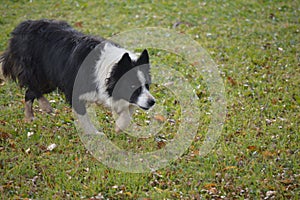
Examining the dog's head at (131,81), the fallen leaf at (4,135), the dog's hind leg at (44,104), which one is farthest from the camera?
the dog's hind leg at (44,104)

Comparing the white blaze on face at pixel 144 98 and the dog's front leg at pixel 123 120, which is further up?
the white blaze on face at pixel 144 98

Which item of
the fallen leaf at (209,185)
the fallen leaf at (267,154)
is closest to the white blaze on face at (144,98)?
the fallen leaf at (209,185)

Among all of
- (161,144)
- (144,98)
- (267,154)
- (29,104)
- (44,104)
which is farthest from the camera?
(44,104)

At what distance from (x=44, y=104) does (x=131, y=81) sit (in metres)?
1.85

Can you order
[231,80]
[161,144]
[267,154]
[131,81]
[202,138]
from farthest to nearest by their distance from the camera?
[231,80] → [202,138] → [161,144] → [267,154] → [131,81]

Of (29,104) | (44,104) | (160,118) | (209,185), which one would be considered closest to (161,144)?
(160,118)

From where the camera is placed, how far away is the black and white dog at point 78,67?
5.01 m

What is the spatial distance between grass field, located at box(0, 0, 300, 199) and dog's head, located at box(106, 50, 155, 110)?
747 millimetres

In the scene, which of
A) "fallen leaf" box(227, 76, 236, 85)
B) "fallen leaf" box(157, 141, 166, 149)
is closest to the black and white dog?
"fallen leaf" box(157, 141, 166, 149)

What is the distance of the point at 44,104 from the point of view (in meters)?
6.09

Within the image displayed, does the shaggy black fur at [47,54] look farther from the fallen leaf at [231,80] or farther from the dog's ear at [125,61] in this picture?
the fallen leaf at [231,80]

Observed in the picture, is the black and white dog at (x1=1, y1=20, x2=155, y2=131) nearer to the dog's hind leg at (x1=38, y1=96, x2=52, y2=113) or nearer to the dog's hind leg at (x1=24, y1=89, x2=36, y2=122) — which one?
the dog's hind leg at (x1=24, y1=89, x2=36, y2=122)

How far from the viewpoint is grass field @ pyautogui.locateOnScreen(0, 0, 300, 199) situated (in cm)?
455

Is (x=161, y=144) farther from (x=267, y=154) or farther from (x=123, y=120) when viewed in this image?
(x=267, y=154)
